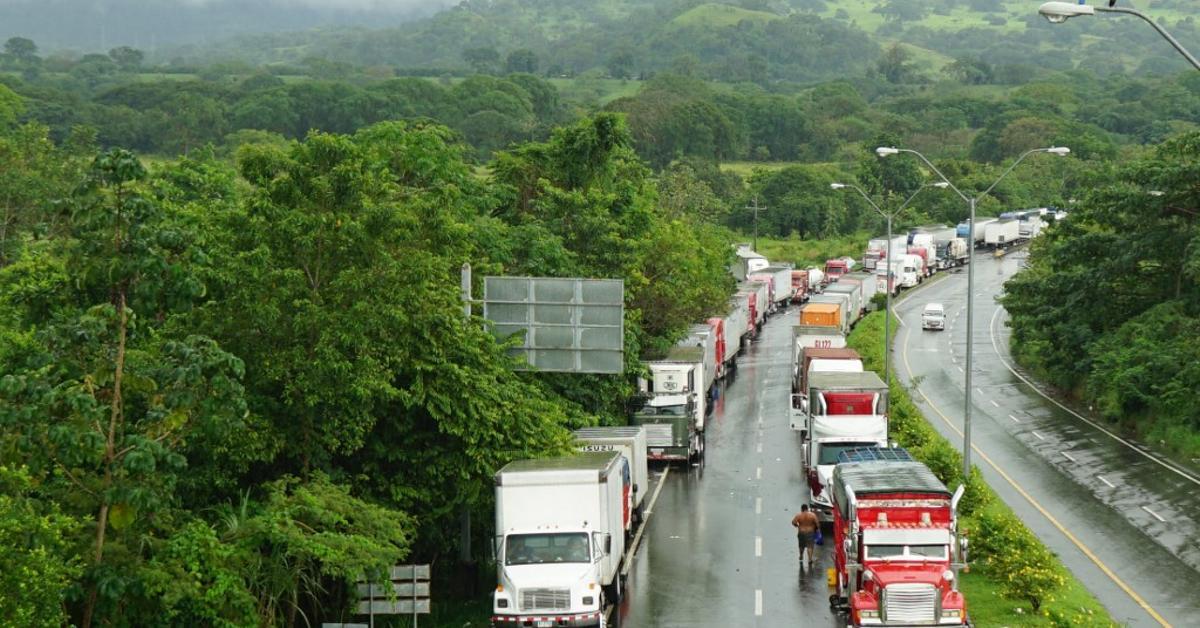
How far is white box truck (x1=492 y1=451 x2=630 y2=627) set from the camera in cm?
2556

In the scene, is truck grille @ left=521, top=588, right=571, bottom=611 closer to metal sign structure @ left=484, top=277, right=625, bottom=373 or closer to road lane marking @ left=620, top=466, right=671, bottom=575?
road lane marking @ left=620, top=466, right=671, bottom=575

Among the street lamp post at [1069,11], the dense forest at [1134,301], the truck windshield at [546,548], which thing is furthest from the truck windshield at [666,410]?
the street lamp post at [1069,11]

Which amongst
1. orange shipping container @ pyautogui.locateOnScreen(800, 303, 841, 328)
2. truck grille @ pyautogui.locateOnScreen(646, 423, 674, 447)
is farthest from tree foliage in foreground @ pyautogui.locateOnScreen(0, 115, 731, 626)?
orange shipping container @ pyautogui.locateOnScreen(800, 303, 841, 328)

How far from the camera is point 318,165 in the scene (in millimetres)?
28906

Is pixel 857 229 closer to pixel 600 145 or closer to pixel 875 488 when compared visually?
pixel 600 145

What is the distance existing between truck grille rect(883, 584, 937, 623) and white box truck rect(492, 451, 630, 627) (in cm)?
503

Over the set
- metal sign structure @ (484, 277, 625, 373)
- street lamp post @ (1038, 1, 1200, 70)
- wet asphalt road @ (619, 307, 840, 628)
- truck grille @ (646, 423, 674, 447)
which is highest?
street lamp post @ (1038, 1, 1200, 70)

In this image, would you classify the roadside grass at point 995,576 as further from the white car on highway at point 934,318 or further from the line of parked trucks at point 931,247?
the line of parked trucks at point 931,247

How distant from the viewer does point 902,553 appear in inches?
1008

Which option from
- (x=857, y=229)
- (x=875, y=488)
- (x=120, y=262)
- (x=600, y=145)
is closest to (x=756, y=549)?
(x=875, y=488)

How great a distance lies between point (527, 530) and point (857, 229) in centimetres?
12220

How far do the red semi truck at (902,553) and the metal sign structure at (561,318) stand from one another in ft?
28.1

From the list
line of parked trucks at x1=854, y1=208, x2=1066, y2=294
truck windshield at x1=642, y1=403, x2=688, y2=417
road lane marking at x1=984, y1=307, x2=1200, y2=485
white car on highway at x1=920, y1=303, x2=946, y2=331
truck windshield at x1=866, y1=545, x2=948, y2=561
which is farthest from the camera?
line of parked trucks at x1=854, y1=208, x2=1066, y2=294

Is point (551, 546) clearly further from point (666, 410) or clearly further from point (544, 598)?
point (666, 410)
